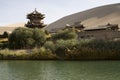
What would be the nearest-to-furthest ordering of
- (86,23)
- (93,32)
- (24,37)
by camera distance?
(24,37) → (93,32) → (86,23)

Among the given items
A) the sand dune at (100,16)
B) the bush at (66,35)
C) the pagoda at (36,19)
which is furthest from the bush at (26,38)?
the sand dune at (100,16)

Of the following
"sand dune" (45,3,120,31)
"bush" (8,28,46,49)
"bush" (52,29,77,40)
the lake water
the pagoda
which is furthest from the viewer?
"sand dune" (45,3,120,31)

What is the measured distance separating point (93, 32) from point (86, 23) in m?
48.6

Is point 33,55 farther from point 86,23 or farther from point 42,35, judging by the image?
point 86,23

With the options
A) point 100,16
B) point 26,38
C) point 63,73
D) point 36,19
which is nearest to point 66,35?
point 26,38

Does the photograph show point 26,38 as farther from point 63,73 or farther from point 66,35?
point 63,73

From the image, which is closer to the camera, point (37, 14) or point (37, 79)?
point (37, 79)

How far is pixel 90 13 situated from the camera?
125m

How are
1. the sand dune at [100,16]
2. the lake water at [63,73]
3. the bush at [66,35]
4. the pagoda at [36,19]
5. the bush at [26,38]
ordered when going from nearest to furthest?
the lake water at [63,73] < the bush at [26,38] < the bush at [66,35] < the pagoda at [36,19] < the sand dune at [100,16]

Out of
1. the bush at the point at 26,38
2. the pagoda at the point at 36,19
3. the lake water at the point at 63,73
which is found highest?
the pagoda at the point at 36,19

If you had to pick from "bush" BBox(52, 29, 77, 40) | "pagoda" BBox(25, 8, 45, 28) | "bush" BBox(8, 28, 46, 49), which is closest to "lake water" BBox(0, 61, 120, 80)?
"bush" BBox(8, 28, 46, 49)

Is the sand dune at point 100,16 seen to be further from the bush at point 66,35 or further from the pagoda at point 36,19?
the bush at point 66,35

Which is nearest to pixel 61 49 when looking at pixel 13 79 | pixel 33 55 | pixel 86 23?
pixel 33 55

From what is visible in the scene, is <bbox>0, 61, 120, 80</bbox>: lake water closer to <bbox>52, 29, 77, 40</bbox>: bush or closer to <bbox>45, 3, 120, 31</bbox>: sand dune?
<bbox>52, 29, 77, 40</bbox>: bush
